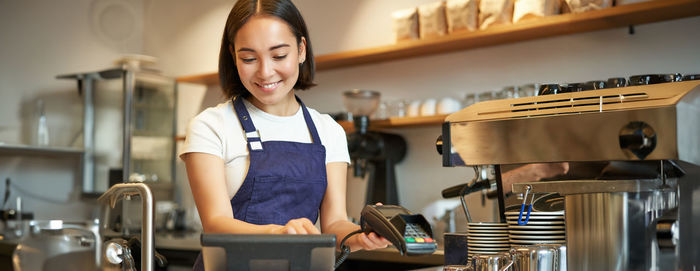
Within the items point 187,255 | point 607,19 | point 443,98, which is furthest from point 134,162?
point 607,19

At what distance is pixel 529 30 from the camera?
2.90m

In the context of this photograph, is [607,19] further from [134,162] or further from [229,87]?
[134,162]

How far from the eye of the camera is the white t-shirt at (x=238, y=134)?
1.42 meters

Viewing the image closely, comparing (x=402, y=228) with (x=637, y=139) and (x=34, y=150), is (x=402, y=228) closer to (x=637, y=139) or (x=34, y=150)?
(x=637, y=139)

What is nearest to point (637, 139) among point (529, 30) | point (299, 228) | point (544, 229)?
point (544, 229)

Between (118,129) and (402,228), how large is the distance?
3.75 metres

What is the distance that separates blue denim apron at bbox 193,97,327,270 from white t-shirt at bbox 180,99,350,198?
0.02 meters

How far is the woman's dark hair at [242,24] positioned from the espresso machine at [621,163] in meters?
0.46

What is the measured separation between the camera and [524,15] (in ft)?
Answer: 9.50

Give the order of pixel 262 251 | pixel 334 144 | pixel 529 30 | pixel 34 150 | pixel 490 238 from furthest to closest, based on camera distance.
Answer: pixel 34 150 < pixel 529 30 < pixel 334 144 < pixel 490 238 < pixel 262 251

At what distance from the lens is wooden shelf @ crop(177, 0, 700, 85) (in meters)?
2.58

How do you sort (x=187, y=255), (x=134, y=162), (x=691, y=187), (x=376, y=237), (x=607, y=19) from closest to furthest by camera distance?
(x=376, y=237) < (x=691, y=187) < (x=607, y=19) < (x=187, y=255) < (x=134, y=162)

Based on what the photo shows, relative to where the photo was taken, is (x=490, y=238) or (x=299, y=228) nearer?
(x=299, y=228)

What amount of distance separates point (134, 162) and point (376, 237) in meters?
3.46
